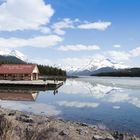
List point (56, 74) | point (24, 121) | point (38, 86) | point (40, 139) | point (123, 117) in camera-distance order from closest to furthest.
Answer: point (40, 139) → point (24, 121) → point (123, 117) → point (38, 86) → point (56, 74)

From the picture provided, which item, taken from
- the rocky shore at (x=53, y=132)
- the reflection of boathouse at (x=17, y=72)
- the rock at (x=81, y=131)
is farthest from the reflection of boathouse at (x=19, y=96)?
the reflection of boathouse at (x=17, y=72)

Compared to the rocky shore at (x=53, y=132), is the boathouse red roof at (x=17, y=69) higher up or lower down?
higher up

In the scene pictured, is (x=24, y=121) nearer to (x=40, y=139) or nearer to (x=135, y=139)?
(x=135, y=139)

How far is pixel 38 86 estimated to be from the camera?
7400 centimetres

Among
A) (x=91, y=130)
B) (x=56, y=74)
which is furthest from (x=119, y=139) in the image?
(x=56, y=74)

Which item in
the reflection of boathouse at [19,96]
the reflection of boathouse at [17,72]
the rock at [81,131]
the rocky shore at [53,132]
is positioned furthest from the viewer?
the reflection of boathouse at [17,72]

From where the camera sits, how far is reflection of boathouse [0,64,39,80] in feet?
304

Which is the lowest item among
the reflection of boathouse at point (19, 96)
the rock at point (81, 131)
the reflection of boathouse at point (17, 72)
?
the rock at point (81, 131)

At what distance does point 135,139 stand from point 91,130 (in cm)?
322

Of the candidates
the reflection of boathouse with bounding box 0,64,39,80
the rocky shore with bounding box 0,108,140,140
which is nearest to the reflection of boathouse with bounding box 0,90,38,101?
the rocky shore with bounding box 0,108,140,140

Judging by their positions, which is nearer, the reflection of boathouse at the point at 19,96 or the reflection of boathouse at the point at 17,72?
the reflection of boathouse at the point at 19,96

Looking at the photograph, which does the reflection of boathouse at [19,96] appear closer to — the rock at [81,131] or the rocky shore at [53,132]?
the rocky shore at [53,132]

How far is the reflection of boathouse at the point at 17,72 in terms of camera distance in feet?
304

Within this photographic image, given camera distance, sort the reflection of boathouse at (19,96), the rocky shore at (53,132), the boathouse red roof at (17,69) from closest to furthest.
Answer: the rocky shore at (53,132), the reflection of boathouse at (19,96), the boathouse red roof at (17,69)
